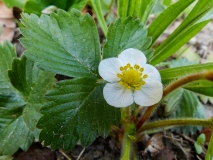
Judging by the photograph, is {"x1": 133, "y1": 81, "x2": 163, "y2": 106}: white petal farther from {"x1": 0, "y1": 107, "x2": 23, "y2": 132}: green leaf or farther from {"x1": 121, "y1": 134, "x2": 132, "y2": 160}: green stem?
{"x1": 0, "y1": 107, "x2": 23, "y2": 132}: green leaf

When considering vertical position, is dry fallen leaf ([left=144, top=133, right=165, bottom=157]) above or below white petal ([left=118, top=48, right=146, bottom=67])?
below

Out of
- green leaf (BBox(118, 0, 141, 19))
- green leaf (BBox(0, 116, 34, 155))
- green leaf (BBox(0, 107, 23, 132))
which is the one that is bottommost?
green leaf (BBox(0, 116, 34, 155))

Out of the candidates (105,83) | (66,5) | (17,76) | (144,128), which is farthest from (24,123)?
(66,5)

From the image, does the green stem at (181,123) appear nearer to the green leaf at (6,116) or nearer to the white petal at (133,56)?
the white petal at (133,56)

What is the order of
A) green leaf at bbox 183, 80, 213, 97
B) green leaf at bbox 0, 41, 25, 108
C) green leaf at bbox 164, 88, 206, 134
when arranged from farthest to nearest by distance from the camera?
green leaf at bbox 164, 88, 206, 134 → green leaf at bbox 0, 41, 25, 108 → green leaf at bbox 183, 80, 213, 97

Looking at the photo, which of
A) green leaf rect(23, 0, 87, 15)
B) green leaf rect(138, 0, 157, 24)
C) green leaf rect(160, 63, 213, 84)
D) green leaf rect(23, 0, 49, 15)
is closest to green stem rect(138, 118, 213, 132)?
green leaf rect(160, 63, 213, 84)

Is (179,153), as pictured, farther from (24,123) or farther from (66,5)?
(66,5)

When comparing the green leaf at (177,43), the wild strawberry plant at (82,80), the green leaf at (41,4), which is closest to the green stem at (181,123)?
the wild strawberry plant at (82,80)
